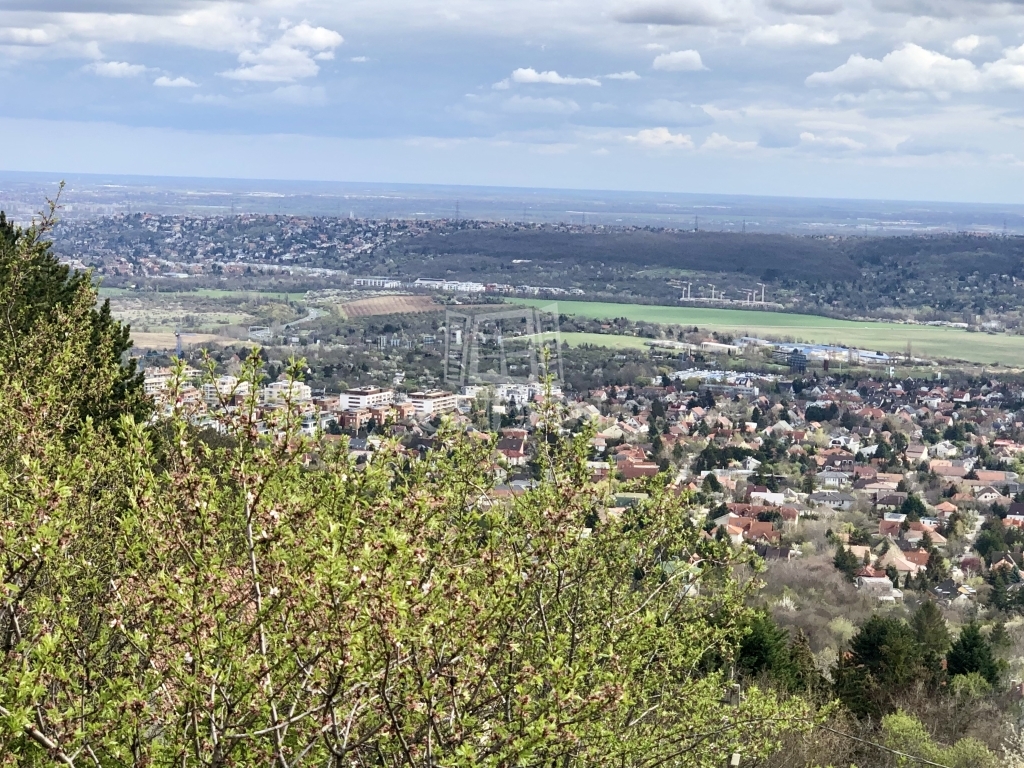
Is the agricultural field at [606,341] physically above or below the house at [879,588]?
above

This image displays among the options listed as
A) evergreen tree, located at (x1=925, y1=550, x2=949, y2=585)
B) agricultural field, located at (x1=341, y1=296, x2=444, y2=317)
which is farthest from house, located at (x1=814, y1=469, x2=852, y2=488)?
agricultural field, located at (x1=341, y1=296, x2=444, y2=317)

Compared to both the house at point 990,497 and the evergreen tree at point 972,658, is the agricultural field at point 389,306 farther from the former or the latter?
the evergreen tree at point 972,658

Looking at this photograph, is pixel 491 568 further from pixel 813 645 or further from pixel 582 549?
pixel 813 645

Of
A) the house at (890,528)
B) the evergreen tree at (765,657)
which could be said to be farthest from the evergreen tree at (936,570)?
the evergreen tree at (765,657)

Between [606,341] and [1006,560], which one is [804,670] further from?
[606,341]

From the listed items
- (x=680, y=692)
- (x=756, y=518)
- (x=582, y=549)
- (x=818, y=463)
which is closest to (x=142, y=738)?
(x=582, y=549)

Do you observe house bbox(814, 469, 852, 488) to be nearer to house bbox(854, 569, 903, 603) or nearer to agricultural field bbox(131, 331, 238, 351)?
house bbox(854, 569, 903, 603)

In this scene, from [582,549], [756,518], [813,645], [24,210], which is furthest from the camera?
[24,210]
